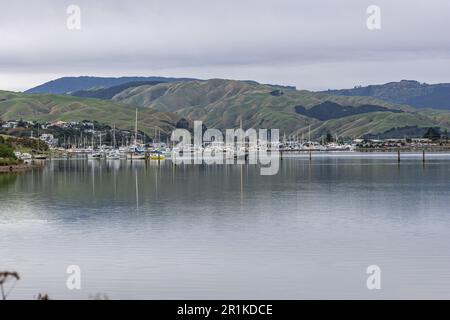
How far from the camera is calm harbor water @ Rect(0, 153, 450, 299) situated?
86.0 ft

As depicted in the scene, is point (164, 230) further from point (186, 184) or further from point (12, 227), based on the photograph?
point (186, 184)

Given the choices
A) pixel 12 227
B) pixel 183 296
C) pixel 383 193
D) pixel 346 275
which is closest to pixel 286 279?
pixel 346 275

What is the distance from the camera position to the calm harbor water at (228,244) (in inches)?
1032

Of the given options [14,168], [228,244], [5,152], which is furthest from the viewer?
[5,152]

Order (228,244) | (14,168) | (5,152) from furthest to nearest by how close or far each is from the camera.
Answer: (5,152)
(14,168)
(228,244)

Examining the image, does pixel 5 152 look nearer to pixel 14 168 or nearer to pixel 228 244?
pixel 14 168

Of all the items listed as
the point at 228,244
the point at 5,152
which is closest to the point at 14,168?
the point at 5,152

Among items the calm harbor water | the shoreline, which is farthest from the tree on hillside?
the calm harbor water

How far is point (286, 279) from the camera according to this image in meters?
27.3

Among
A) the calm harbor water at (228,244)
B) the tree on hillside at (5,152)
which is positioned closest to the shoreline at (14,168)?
the tree on hillside at (5,152)

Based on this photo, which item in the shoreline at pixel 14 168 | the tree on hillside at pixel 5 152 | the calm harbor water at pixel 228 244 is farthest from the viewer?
the tree on hillside at pixel 5 152

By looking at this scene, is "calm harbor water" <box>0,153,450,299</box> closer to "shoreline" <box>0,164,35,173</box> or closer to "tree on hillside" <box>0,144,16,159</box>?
"shoreline" <box>0,164,35,173</box>

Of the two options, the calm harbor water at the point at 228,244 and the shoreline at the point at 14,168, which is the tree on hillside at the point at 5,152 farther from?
the calm harbor water at the point at 228,244

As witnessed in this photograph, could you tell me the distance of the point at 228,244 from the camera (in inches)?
1377
